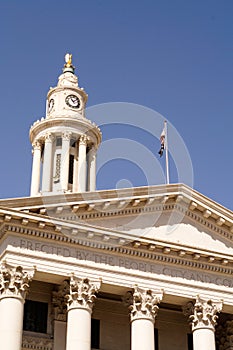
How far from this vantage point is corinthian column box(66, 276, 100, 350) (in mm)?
28578

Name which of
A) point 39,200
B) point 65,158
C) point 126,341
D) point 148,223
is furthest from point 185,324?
point 65,158

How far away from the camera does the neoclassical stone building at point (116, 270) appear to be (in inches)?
1142

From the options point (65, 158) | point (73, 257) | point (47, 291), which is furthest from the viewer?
point (65, 158)

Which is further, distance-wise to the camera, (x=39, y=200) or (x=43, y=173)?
(x=43, y=173)

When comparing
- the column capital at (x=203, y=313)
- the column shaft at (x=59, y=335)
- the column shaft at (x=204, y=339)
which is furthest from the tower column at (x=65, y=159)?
the column shaft at (x=204, y=339)

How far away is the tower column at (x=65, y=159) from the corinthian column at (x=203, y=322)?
23.9 metres

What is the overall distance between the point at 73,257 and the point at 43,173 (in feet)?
86.9

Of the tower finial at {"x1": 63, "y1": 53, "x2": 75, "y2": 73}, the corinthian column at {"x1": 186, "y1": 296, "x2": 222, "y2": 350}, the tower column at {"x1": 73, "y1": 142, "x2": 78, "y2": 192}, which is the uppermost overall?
the tower finial at {"x1": 63, "y1": 53, "x2": 75, "y2": 73}

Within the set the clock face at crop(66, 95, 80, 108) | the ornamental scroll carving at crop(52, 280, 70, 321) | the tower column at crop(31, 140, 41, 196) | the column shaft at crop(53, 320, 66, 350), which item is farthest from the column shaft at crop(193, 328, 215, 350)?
the clock face at crop(66, 95, 80, 108)

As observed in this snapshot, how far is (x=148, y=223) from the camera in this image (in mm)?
33219

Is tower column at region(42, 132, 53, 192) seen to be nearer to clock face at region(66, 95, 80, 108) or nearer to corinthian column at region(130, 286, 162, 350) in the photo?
clock face at region(66, 95, 80, 108)

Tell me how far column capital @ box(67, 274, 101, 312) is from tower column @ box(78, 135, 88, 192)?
25.1 m

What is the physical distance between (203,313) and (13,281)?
8945 mm

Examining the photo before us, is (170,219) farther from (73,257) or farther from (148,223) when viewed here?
(73,257)
